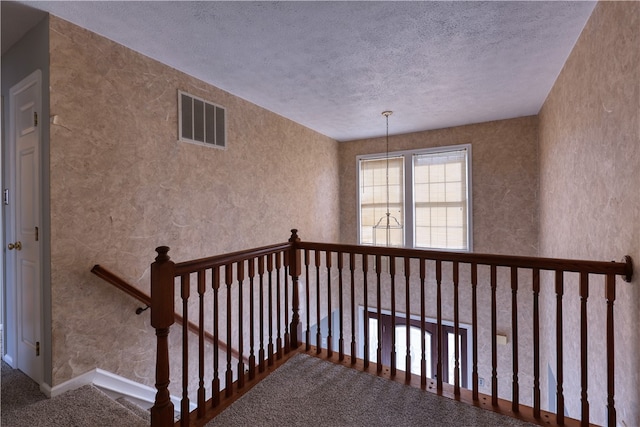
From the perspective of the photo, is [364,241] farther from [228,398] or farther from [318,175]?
[228,398]

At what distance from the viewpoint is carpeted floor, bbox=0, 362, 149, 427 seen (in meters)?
1.74

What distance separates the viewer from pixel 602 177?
191 cm

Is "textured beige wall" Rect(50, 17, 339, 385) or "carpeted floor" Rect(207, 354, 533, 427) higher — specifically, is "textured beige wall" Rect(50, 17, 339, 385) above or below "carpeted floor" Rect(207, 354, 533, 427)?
above

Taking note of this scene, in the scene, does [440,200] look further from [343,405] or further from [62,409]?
[62,409]

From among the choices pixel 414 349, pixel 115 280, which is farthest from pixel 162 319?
pixel 414 349

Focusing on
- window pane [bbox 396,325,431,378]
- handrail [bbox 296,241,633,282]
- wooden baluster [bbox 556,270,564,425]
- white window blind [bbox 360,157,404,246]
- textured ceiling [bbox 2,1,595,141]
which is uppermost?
textured ceiling [bbox 2,1,595,141]

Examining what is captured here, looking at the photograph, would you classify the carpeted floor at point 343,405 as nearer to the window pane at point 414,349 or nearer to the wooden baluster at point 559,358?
the wooden baluster at point 559,358

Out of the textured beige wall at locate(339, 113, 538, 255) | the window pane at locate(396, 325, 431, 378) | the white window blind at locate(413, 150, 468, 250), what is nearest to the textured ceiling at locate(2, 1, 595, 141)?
the textured beige wall at locate(339, 113, 538, 255)

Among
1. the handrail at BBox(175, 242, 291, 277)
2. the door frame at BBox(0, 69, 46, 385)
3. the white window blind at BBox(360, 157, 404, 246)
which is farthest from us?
the white window blind at BBox(360, 157, 404, 246)

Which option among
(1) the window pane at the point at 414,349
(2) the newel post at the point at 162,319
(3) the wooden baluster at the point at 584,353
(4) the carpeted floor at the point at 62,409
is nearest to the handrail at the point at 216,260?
(2) the newel post at the point at 162,319

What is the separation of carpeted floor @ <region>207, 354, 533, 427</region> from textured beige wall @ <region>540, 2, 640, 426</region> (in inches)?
30.7

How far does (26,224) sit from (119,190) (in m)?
0.65

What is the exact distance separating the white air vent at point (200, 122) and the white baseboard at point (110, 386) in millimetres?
1974

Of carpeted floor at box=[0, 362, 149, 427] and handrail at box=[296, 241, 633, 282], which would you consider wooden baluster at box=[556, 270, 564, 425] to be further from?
carpeted floor at box=[0, 362, 149, 427]
